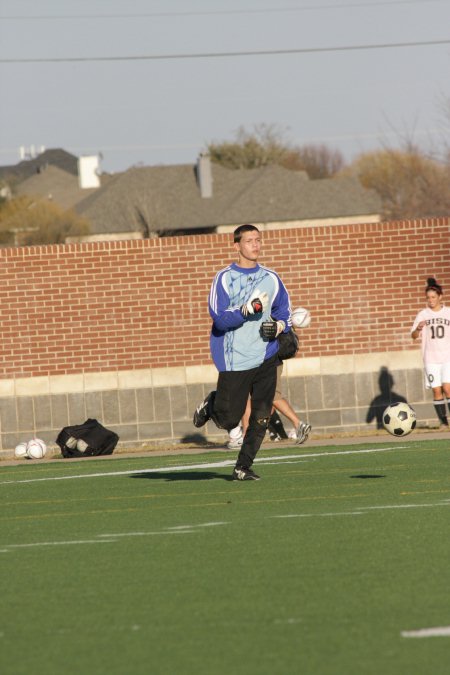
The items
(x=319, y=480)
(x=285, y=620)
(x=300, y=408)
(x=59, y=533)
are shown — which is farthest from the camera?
(x=300, y=408)

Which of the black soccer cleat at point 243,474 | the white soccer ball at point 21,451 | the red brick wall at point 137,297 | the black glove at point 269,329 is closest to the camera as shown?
the black glove at point 269,329

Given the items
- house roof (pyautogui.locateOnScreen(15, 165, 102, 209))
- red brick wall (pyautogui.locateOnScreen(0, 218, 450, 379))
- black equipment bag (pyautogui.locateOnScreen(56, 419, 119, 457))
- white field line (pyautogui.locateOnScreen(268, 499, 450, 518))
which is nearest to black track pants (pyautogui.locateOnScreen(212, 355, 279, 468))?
white field line (pyautogui.locateOnScreen(268, 499, 450, 518))

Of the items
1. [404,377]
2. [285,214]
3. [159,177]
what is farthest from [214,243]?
[159,177]

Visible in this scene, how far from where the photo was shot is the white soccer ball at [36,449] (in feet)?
59.3

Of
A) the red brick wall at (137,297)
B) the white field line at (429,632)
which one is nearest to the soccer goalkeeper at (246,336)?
the white field line at (429,632)

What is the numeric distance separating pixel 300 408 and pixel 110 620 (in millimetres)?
13521

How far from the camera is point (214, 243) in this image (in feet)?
65.3

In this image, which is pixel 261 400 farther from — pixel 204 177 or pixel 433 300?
pixel 204 177

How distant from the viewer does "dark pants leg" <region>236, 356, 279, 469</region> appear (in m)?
11.6

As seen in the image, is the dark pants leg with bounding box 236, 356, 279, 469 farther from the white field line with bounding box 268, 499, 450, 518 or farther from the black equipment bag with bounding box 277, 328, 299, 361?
the white field line with bounding box 268, 499, 450, 518

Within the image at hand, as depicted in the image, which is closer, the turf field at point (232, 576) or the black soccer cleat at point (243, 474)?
the turf field at point (232, 576)

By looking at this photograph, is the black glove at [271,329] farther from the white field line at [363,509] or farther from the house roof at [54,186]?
the house roof at [54,186]

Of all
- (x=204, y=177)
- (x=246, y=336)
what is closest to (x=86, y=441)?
(x=246, y=336)

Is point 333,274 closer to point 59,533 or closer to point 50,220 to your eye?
point 59,533
